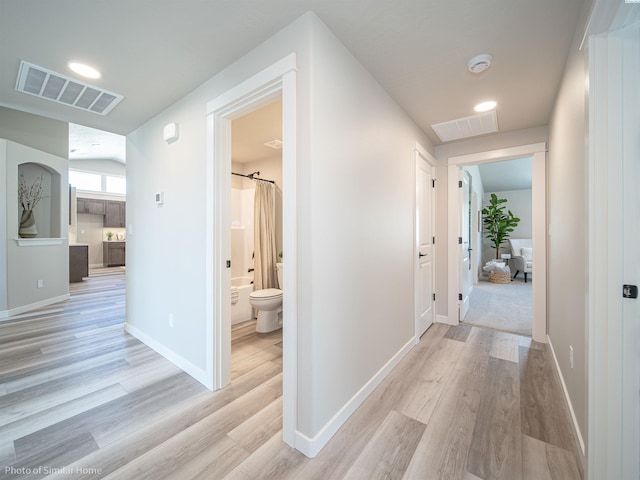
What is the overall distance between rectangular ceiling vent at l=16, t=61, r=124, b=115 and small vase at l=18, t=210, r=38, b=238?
2829 millimetres

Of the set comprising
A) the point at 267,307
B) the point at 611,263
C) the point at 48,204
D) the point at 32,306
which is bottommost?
the point at 32,306

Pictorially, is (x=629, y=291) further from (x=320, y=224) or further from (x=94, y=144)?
(x=94, y=144)

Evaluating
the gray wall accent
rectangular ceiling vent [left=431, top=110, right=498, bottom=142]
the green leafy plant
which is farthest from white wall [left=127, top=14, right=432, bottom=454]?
the green leafy plant

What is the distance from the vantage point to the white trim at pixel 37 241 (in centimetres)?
372

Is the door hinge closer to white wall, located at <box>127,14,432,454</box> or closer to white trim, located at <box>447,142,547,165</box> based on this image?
white wall, located at <box>127,14,432,454</box>

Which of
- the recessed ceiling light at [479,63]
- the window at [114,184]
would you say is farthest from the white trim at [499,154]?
the window at [114,184]

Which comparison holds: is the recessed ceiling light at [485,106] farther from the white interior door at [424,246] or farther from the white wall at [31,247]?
the white wall at [31,247]

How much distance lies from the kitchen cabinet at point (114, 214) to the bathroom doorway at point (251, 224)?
655cm

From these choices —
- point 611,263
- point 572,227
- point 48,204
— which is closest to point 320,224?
point 611,263

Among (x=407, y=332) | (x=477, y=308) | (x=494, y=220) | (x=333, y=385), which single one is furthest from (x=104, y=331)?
(x=494, y=220)

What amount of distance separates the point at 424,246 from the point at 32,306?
5634 millimetres

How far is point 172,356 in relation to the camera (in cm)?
232

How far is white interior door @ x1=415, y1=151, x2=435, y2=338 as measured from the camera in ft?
9.15

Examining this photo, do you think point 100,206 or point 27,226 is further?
point 100,206
